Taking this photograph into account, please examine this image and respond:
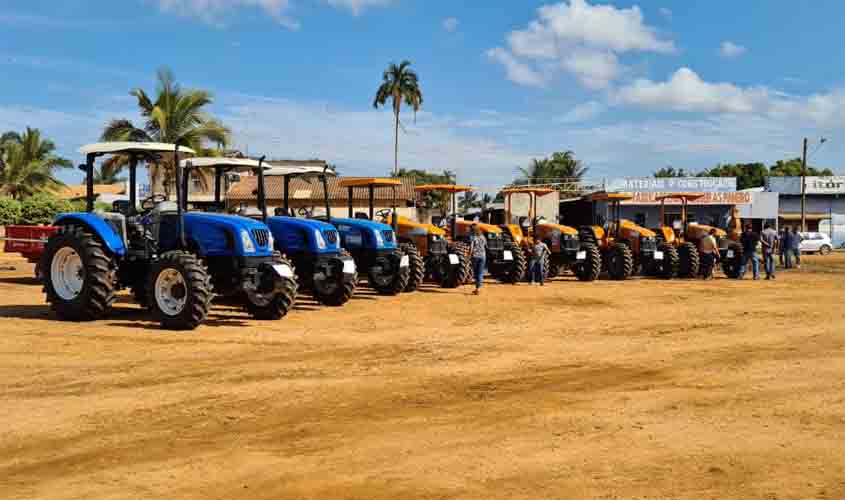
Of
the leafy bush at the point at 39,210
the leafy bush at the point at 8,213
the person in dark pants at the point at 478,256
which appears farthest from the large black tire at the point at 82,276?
the leafy bush at the point at 8,213

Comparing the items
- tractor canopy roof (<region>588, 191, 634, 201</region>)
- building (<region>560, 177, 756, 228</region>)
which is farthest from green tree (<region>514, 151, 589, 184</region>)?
tractor canopy roof (<region>588, 191, 634, 201</region>)

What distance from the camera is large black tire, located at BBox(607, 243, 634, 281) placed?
2166cm

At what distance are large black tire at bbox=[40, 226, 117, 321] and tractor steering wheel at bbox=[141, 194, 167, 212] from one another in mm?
798

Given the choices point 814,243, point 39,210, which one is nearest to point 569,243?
point 39,210

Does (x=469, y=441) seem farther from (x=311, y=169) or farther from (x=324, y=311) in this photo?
(x=311, y=169)

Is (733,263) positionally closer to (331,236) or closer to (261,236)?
(331,236)

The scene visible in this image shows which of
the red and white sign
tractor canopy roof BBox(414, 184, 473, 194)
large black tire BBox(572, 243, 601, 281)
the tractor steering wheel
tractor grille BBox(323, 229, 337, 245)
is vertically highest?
the red and white sign

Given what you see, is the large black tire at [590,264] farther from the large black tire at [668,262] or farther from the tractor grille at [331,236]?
the tractor grille at [331,236]

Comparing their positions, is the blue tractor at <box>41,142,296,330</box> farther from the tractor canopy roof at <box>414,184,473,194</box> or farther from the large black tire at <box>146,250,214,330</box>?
the tractor canopy roof at <box>414,184,473,194</box>

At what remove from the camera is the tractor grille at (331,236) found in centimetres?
1368

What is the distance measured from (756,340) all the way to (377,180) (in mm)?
7581

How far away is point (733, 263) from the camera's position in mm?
23906

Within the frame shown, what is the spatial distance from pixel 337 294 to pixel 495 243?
23.0 feet

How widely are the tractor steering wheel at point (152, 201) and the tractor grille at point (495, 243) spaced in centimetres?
979
